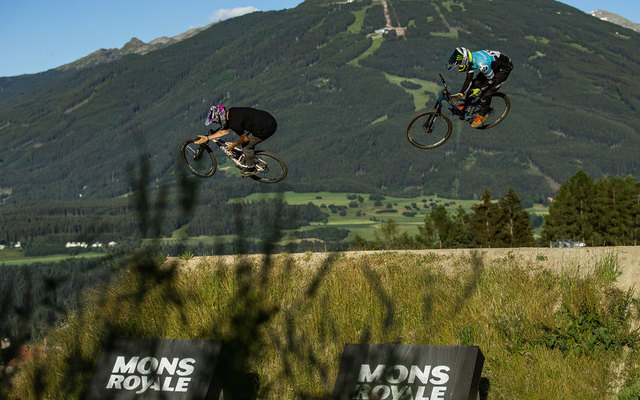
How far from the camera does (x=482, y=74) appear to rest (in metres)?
17.2

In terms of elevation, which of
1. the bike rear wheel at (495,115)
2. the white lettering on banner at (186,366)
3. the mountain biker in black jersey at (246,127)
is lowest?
the white lettering on banner at (186,366)

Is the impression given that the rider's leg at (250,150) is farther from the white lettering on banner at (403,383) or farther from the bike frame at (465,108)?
the white lettering on banner at (403,383)

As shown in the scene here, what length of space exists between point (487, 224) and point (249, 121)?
72.4 m

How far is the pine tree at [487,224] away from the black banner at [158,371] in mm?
78077

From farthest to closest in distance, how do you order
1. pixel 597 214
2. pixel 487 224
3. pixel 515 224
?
pixel 515 224 < pixel 487 224 < pixel 597 214

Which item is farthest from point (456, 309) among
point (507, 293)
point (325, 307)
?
point (325, 307)

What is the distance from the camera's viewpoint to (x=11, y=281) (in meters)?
9.17

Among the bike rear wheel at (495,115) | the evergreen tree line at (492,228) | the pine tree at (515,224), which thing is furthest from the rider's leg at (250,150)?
the pine tree at (515,224)

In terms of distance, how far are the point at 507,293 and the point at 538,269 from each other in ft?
7.26

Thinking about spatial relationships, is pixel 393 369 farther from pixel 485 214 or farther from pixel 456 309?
pixel 485 214

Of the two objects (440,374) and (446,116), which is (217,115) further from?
(440,374)

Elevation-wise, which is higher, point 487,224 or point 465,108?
point 465,108

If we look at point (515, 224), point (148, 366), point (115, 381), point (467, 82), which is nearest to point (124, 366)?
point (115, 381)

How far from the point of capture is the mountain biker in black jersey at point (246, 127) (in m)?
17.3
